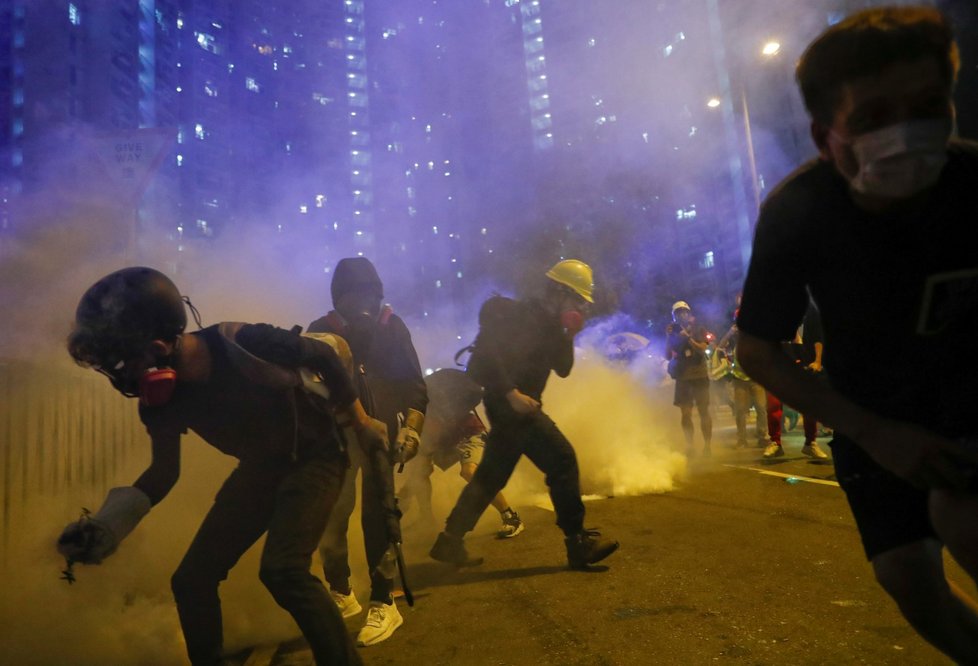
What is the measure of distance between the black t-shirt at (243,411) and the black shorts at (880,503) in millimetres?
1646

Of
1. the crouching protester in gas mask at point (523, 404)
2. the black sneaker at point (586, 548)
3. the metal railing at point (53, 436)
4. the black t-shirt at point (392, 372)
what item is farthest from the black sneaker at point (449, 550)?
the metal railing at point (53, 436)

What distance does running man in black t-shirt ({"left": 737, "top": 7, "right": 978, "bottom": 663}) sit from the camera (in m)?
1.12

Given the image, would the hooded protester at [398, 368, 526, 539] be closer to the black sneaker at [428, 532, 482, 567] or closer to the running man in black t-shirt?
the black sneaker at [428, 532, 482, 567]

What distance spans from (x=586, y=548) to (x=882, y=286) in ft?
8.66

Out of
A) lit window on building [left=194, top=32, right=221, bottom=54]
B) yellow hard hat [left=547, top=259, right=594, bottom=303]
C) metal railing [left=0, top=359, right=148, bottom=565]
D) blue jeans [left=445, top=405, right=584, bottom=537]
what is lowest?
blue jeans [left=445, top=405, right=584, bottom=537]

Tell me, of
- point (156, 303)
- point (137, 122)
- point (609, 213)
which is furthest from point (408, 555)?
point (137, 122)

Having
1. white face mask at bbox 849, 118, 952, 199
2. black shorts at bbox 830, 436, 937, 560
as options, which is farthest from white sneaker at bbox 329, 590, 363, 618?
white face mask at bbox 849, 118, 952, 199

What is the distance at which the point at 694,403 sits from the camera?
8086 mm

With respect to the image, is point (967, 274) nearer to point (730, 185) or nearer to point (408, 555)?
point (408, 555)

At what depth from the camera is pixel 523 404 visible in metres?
3.58

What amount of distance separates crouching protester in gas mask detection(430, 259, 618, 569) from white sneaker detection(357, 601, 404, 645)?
2.68 ft

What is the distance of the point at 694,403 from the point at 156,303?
23.7 ft

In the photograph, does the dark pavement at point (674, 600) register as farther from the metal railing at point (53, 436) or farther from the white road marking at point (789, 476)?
the metal railing at point (53, 436)

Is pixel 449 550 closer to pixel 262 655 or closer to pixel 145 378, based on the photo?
pixel 262 655
